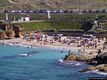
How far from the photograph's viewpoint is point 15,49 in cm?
11500

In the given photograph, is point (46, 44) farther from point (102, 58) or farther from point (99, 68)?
point (99, 68)

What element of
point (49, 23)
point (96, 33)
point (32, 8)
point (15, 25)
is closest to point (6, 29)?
point (15, 25)

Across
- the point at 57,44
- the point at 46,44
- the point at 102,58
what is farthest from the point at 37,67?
the point at 46,44

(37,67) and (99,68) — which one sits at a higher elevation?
(99,68)

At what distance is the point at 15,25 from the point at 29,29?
16.9 ft

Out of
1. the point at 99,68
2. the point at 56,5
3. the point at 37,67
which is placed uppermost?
the point at 99,68

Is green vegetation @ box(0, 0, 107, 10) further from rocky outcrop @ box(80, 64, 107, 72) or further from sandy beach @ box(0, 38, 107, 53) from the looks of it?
rocky outcrop @ box(80, 64, 107, 72)

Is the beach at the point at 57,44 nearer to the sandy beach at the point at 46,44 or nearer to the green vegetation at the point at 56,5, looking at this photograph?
the sandy beach at the point at 46,44

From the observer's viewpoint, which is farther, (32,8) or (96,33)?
(32,8)

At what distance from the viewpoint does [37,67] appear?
89.1 metres

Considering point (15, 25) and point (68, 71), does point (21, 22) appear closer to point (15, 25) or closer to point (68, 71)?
point (15, 25)

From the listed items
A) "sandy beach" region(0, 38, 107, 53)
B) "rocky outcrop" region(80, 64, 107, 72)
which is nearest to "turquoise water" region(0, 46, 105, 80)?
"rocky outcrop" region(80, 64, 107, 72)

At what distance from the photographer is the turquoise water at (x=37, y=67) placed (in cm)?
7907

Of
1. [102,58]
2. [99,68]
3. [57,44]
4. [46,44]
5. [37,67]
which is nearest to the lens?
[99,68]
